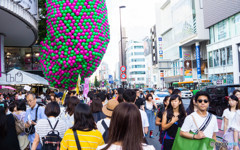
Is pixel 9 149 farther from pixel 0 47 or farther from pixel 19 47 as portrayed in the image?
pixel 19 47

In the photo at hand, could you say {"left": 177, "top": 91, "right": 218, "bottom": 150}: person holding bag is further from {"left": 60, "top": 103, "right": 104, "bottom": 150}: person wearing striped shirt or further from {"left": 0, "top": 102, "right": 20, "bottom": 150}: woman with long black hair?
{"left": 0, "top": 102, "right": 20, "bottom": 150}: woman with long black hair

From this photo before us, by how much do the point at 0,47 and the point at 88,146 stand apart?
859 inches

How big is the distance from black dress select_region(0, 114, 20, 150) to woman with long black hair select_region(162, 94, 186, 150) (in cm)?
246

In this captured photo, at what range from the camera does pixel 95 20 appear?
14719 millimetres

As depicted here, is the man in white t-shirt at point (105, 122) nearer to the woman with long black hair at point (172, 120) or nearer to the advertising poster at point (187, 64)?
the woman with long black hair at point (172, 120)

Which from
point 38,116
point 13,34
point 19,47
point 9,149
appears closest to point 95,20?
point 38,116

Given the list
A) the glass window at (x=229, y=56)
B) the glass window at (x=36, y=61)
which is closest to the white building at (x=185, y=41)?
the glass window at (x=229, y=56)

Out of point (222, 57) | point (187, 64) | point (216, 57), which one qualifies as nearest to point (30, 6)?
point (222, 57)

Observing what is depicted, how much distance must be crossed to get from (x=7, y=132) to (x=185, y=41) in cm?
5639

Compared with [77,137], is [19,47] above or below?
above

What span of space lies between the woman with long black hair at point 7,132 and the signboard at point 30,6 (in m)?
13.9

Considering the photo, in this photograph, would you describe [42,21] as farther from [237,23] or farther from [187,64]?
[187,64]

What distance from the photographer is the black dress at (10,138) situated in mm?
3943

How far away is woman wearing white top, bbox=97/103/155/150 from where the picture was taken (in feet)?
6.53
